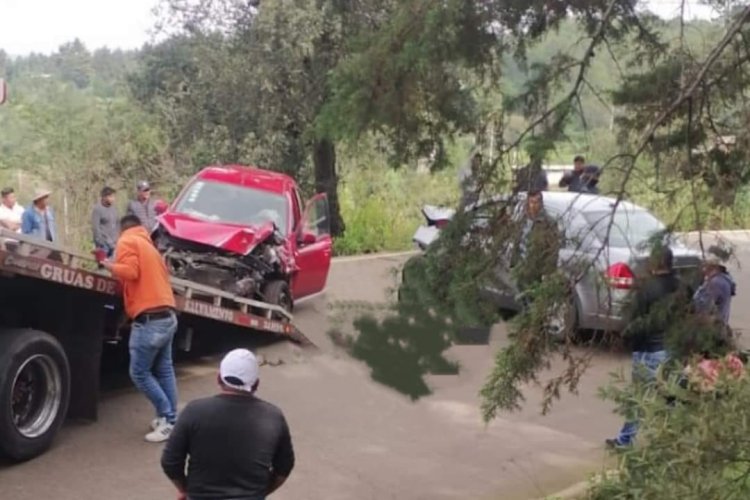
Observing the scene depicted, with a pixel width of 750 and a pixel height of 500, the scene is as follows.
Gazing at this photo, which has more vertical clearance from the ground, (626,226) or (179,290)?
(626,226)

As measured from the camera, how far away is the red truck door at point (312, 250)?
13.7 m

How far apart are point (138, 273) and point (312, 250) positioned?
583 centimetres

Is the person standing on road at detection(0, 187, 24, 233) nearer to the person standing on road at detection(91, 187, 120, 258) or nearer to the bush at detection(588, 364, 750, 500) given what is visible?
the person standing on road at detection(91, 187, 120, 258)

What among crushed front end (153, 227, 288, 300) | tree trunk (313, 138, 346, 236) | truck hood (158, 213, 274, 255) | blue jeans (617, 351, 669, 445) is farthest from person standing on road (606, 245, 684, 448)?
tree trunk (313, 138, 346, 236)

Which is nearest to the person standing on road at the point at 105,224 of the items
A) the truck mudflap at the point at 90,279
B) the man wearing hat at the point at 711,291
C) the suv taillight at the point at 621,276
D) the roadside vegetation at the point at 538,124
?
the truck mudflap at the point at 90,279

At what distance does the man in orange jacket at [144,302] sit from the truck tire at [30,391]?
22.5 inches

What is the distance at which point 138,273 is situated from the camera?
8.30 meters

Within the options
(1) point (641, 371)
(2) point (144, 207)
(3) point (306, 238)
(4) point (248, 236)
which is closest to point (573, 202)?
(1) point (641, 371)

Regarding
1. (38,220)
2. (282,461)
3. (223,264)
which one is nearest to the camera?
(282,461)

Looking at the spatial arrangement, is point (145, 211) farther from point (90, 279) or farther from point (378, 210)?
point (378, 210)

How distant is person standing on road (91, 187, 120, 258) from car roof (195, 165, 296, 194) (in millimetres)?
1497

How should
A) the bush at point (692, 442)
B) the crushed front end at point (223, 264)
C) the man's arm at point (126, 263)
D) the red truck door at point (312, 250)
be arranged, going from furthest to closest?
the red truck door at point (312, 250)
the crushed front end at point (223, 264)
the man's arm at point (126, 263)
the bush at point (692, 442)

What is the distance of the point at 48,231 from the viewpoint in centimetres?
1386

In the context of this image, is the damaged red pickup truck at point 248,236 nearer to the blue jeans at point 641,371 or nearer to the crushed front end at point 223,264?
the crushed front end at point 223,264
